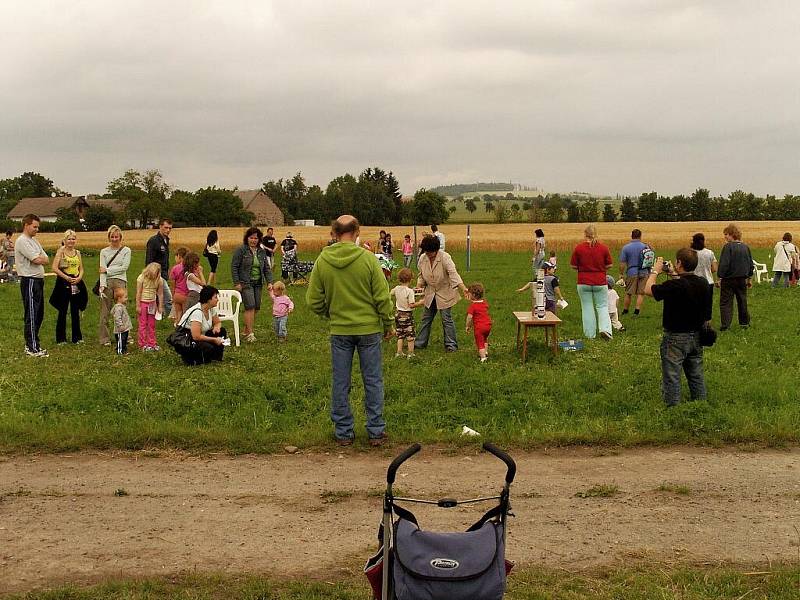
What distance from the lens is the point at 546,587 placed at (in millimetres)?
4531

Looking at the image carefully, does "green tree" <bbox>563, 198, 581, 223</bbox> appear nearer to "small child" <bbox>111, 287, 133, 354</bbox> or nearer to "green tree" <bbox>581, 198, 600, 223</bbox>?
"green tree" <bbox>581, 198, 600, 223</bbox>

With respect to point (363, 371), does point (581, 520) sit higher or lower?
lower

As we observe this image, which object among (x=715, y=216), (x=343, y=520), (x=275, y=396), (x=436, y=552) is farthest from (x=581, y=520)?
(x=715, y=216)

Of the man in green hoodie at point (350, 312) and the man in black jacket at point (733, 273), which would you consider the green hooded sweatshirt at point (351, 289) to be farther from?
the man in black jacket at point (733, 273)

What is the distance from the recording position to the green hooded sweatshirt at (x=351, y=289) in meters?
7.50

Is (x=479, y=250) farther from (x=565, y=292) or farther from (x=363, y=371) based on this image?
(x=363, y=371)

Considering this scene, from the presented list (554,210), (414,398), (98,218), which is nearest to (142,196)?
(98,218)

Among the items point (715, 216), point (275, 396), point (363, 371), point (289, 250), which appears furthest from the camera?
point (715, 216)

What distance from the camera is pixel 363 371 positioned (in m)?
7.69

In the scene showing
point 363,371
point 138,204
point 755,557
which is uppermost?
point 138,204

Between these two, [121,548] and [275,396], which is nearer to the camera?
[121,548]

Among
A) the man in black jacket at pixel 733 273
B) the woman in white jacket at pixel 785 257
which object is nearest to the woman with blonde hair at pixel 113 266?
the man in black jacket at pixel 733 273

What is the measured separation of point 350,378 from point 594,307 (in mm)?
7040

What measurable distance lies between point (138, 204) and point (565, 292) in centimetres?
8247
